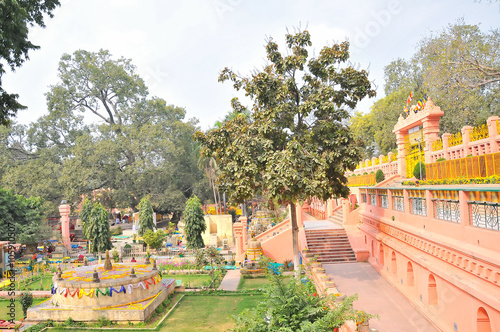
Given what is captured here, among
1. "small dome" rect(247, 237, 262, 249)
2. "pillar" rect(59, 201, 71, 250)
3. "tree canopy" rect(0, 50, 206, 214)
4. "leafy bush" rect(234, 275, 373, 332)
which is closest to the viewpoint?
"leafy bush" rect(234, 275, 373, 332)

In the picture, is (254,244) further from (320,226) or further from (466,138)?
(466,138)

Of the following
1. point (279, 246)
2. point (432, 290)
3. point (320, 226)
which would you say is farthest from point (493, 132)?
point (279, 246)

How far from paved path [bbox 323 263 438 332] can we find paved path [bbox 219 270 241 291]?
4427 mm

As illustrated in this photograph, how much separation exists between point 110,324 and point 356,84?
491 inches

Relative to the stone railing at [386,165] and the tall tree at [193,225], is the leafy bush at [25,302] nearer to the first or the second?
the tall tree at [193,225]

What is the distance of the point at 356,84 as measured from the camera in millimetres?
13609

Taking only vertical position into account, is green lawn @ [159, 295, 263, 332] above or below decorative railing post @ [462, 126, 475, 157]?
below

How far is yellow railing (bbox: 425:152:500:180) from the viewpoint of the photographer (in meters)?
13.3

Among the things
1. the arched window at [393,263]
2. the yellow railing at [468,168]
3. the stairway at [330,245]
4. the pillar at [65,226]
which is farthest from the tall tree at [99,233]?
the yellow railing at [468,168]

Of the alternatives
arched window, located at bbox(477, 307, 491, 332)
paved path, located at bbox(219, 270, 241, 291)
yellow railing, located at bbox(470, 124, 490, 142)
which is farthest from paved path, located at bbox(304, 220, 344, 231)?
arched window, located at bbox(477, 307, 491, 332)

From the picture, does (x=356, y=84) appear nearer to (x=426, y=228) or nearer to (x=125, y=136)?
(x=426, y=228)

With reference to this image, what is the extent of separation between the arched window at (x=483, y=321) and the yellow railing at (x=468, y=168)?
7.75m

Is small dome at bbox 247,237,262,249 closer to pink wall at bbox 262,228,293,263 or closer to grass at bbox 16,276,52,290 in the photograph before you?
pink wall at bbox 262,228,293,263

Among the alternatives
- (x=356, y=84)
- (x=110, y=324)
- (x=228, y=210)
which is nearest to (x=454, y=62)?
(x=356, y=84)
